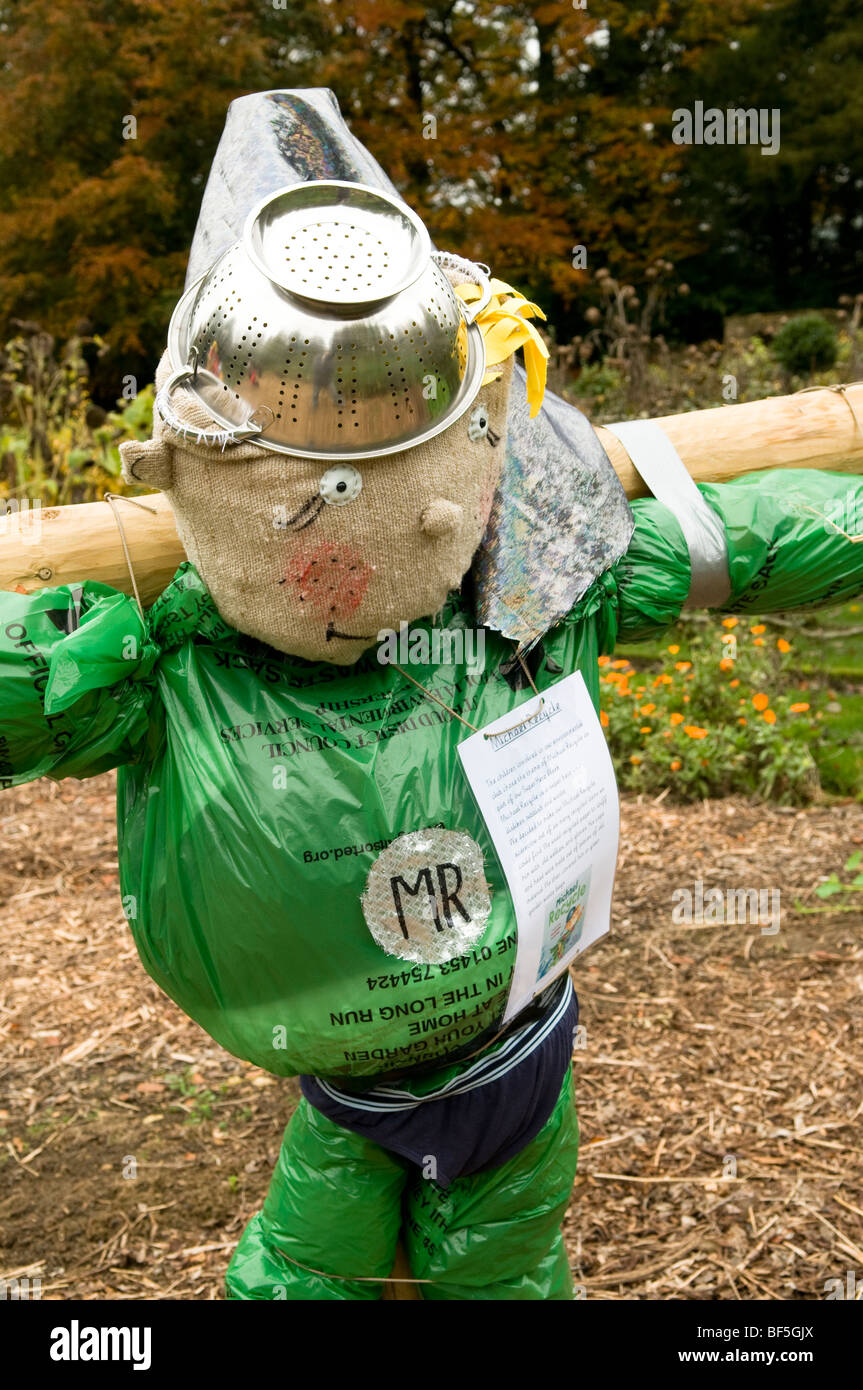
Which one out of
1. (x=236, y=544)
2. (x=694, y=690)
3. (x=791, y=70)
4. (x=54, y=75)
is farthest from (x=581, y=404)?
(x=791, y=70)

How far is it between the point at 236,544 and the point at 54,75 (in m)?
12.1

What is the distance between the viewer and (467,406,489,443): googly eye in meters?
1.56

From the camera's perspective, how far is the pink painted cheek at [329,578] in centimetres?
149

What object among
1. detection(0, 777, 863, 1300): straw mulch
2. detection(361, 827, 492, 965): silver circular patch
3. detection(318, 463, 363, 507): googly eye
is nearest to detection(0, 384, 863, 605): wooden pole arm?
detection(318, 463, 363, 507): googly eye

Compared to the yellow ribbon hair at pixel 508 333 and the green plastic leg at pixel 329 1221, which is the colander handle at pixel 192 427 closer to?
the yellow ribbon hair at pixel 508 333

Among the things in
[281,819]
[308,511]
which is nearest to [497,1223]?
[281,819]

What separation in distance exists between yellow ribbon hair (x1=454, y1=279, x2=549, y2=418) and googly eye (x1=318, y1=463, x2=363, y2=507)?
243mm

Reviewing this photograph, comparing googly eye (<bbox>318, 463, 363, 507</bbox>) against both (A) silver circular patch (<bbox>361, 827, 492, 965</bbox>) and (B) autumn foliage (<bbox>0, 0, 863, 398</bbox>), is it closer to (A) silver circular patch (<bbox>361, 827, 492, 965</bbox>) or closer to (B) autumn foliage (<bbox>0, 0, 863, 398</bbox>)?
(A) silver circular patch (<bbox>361, 827, 492, 965</bbox>)

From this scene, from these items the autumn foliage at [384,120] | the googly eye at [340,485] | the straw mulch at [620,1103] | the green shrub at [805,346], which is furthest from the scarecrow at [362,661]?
the autumn foliage at [384,120]

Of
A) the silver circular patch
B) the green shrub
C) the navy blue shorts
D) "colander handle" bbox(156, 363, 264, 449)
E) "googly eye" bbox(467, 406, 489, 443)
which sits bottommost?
the green shrub

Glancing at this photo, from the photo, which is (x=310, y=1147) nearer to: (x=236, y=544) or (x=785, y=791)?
(x=236, y=544)

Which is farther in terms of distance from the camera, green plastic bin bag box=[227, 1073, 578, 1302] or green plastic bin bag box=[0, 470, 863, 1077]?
green plastic bin bag box=[227, 1073, 578, 1302]

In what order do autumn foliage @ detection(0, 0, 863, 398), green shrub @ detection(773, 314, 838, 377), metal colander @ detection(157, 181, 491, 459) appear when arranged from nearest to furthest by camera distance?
metal colander @ detection(157, 181, 491, 459) < green shrub @ detection(773, 314, 838, 377) < autumn foliage @ detection(0, 0, 863, 398)

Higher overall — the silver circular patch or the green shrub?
the silver circular patch
